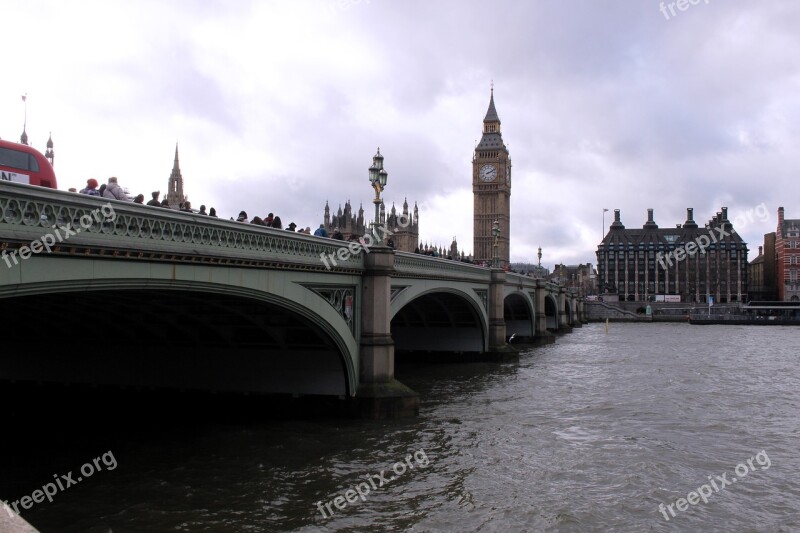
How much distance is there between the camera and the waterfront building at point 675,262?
137125 mm

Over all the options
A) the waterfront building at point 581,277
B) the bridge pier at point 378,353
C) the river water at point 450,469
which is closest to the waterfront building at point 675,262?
the waterfront building at point 581,277

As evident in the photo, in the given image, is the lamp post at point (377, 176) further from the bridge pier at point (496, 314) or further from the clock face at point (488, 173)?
the clock face at point (488, 173)

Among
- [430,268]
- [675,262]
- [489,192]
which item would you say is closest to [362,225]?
[489,192]

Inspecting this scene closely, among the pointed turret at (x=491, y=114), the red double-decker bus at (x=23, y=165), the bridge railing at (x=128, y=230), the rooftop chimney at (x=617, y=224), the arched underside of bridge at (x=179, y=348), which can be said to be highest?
the pointed turret at (x=491, y=114)

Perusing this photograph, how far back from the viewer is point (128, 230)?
35.8 ft

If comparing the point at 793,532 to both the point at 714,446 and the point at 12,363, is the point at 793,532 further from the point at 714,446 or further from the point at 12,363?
the point at 12,363

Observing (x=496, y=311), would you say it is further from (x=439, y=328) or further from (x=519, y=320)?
(x=519, y=320)

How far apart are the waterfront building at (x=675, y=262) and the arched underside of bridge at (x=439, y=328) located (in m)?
98.7

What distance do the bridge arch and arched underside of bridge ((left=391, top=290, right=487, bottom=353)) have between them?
50.0 ft

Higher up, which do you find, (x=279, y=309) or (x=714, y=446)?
(x=279, y=309)

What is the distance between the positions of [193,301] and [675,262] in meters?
138

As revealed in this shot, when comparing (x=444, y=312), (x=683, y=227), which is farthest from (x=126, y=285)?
(x=683, y=227)

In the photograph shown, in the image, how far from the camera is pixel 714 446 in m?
17.1

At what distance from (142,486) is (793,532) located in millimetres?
11393
